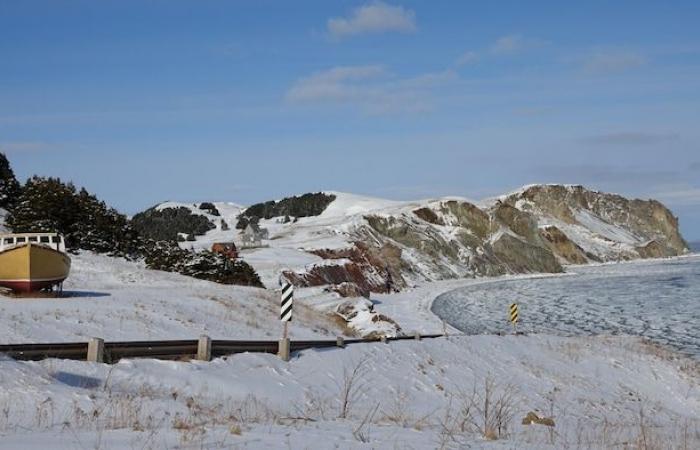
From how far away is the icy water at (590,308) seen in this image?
42.1 metres

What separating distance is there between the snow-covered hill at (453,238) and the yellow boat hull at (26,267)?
94.2 feet

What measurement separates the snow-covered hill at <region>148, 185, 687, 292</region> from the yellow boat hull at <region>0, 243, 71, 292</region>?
28.7m

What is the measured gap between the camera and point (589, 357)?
3102 cm

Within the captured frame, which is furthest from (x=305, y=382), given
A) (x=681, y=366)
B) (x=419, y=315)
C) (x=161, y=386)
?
(x=419, y=315)

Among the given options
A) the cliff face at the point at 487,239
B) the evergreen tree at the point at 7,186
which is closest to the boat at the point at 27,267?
the cliff face at the point at 487,239

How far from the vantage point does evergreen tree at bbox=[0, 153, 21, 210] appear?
6012 centimetres

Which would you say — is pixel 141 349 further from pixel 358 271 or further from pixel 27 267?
pixel 358 271

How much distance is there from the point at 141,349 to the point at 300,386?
416cm

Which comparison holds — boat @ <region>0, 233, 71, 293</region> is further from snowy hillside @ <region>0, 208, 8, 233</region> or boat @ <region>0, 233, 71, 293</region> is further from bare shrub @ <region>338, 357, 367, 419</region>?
snowy hillside @ <region>0, 208, 8, 233</region>

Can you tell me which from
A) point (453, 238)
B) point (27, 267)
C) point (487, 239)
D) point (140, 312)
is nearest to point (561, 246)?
point (487, 239)

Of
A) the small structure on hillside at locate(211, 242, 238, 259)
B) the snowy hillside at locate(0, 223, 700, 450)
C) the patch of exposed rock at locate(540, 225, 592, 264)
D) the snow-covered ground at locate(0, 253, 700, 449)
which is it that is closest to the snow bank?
the snow-covered ground at locate(0, 253, 700, 449)

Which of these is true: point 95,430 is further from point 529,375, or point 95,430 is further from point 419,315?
point 419,315

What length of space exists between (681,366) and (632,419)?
31.4 ft

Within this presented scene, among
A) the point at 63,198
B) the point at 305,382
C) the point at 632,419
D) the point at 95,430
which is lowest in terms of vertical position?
the point at 632,419
